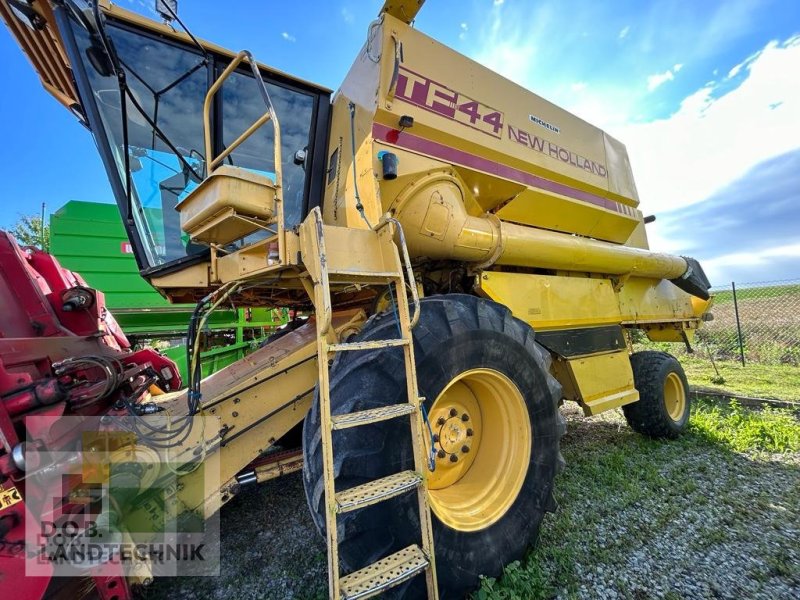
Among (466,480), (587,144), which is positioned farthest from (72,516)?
(587,144)

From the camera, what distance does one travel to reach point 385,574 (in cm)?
156

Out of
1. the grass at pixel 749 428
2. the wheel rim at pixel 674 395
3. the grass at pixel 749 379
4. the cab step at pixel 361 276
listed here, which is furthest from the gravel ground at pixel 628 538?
the grass at pixel 749 379

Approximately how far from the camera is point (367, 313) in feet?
9.02

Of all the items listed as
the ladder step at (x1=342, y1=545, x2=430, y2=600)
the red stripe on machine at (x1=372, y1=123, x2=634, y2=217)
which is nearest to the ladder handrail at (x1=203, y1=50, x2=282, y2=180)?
the red stripe on machine at (x1=372, y1=123, x2=634, y2=217)

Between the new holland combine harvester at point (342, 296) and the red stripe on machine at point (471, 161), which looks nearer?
the new holland combine harvester at point (342, 296)

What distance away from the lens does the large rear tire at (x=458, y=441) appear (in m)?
1.71

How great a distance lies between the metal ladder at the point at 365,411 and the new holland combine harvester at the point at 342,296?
0.01 metres

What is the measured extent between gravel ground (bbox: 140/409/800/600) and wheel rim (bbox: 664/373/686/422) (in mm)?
866

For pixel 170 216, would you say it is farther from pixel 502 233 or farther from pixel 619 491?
pixel 619 491

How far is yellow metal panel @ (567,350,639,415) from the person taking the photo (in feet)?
11.2

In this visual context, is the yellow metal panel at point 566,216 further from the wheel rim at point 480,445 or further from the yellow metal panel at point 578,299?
the wheel rim at point 480,445

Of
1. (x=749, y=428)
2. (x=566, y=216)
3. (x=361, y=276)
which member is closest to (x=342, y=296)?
(x=361, y=276)

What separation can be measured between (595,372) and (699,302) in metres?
3.41

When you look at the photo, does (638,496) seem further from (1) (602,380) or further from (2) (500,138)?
(2) (500,138)
